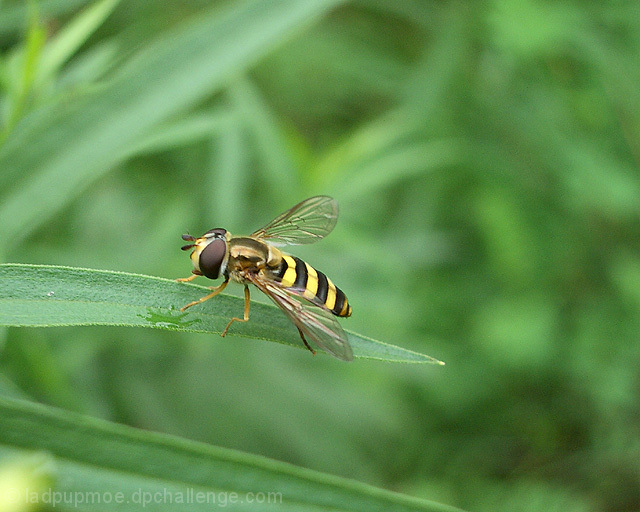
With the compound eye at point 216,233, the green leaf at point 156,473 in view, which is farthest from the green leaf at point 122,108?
the green leaf at point 156,473

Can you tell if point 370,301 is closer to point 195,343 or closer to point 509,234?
point 195,343

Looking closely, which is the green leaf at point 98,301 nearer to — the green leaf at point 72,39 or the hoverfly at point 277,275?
the hoverfly at point 277,275

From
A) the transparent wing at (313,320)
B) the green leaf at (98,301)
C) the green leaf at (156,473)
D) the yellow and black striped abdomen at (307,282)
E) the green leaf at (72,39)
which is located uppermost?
the green leaf at (72,39)

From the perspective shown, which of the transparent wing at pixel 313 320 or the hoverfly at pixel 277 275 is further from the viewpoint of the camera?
the hoverfly at pixel 277 275

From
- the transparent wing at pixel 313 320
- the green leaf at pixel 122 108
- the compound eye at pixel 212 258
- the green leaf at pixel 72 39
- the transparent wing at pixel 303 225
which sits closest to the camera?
the transparent wing at pixel 313 320

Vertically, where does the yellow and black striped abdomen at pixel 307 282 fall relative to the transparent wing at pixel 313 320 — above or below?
above

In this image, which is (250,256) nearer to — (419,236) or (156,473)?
(156,473)

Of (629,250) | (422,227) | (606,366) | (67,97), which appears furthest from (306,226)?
(629,250)

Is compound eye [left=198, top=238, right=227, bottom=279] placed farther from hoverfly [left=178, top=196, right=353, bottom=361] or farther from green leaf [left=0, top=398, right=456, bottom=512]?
green leaf [left=0, top=398, right=456, bottom=512]

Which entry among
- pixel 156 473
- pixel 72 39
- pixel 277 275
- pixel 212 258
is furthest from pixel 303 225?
pixel 156 473
